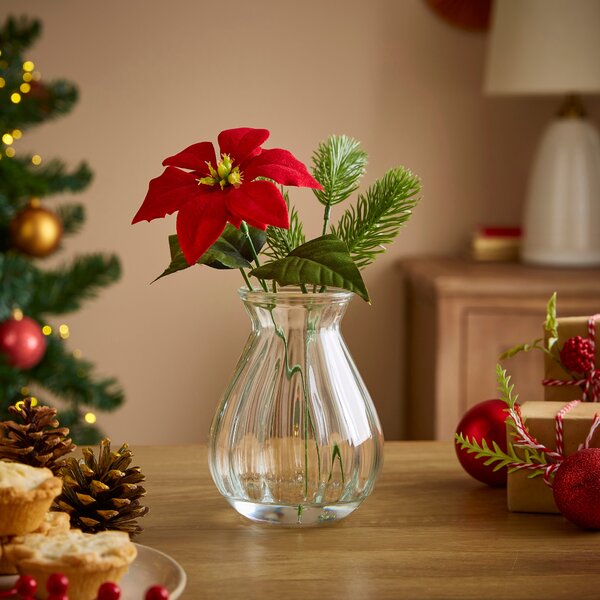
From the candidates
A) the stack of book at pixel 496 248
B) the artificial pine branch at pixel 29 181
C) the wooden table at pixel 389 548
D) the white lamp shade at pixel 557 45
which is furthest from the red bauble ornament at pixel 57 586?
the stack of book at pixel 496 248

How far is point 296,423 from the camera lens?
2.67 ft

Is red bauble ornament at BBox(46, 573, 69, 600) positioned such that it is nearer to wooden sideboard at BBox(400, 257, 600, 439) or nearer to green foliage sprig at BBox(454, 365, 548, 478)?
green foliage sprig at BBox(454, 365, 548, 478)

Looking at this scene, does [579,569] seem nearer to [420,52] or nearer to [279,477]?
[279,477]

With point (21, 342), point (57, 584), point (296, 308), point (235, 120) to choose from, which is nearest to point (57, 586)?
point (57, 584)

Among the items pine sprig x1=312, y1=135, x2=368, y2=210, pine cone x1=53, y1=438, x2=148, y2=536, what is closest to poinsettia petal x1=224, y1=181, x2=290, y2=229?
pine sprig x1=312, y1=135, x2=368, y2=210

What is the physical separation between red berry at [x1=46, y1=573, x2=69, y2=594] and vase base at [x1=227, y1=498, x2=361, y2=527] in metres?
0.23

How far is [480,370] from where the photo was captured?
2.29 meters

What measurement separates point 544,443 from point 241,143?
1.19 ft

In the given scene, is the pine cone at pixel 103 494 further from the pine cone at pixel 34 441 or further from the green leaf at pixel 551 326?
the green leaf at pixel 551 326

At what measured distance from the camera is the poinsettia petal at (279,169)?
0.77m

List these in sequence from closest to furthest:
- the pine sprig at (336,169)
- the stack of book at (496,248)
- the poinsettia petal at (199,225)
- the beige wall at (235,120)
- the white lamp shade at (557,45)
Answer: the poinsettia petal at (199,225)
the pine sprig at (336,169)
the white lamp shade at (557,45)
the stack of book at (496,248)
the beige wall at (235,120)

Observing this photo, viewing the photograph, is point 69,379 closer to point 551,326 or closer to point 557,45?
point 557,45

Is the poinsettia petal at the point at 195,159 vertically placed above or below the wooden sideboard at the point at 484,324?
above

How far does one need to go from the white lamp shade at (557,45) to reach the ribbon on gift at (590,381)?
4.93 ft
